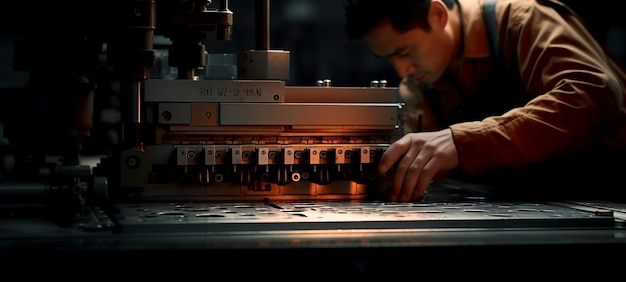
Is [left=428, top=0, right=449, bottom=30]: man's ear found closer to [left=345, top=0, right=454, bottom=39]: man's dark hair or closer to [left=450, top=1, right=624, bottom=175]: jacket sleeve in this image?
[left=345, top=0, right=454, bottom=39]: man's dark hair

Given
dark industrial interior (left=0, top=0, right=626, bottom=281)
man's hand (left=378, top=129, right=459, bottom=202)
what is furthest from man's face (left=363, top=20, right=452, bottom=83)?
man's hand (left=378, top=129, right=459, bottom=202)

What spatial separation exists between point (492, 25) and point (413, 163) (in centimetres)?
66

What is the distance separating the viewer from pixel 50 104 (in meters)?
1.76

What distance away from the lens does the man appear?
2.11 m

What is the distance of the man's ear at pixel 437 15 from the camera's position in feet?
8.85

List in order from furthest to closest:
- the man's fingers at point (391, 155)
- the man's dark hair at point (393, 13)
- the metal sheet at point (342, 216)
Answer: the man's dark hair at point (393, 13) → the man's fingers at point (391, 155) → the metal sheet at point (342, 216)

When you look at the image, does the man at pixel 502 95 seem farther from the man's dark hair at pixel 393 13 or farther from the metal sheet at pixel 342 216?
the metal sheet at pixel 342 216

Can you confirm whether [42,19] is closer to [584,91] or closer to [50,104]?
[50,104]

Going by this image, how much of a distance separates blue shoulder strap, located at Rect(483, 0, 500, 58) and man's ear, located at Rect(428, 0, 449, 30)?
5.6 inches

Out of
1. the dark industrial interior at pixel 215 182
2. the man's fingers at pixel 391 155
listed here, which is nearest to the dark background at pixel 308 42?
the dark industrial interior at pixel 215 182

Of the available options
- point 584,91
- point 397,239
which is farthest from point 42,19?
Result: point 584,91

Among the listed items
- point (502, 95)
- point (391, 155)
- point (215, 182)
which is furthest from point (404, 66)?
point (215, 182)

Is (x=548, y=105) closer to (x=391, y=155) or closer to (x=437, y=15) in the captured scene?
(x=391, y=155)

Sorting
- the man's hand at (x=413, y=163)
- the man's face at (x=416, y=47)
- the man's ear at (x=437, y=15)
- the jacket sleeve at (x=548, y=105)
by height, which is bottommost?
the man's hand at (x=413, y=163)
